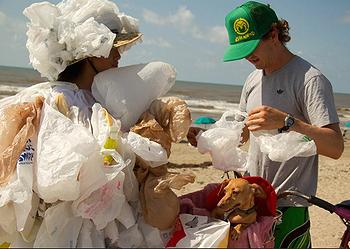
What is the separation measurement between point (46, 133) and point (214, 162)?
803 millimetres

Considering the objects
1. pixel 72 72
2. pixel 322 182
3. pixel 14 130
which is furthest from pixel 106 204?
pixel 322 182

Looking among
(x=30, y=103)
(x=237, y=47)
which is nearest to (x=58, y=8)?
(x=30, y=103)

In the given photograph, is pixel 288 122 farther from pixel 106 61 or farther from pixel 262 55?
pixel 106 61

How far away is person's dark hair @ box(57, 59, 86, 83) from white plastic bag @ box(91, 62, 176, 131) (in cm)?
16

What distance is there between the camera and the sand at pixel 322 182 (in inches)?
258

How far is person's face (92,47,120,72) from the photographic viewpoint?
212 cm

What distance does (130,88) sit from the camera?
2010 millimetres

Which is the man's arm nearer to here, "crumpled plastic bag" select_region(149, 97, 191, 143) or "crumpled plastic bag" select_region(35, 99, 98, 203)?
"crumpled plastic bag" select_region(149, 97, 191, 143)

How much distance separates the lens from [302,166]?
2.44m

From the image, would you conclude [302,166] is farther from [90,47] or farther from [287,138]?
[90,47]

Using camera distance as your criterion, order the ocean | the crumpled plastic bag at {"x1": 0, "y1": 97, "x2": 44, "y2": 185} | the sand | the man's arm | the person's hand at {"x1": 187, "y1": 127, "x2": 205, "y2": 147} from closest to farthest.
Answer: the crumpled plastic bag at {"x1": 0, "y1": 97, "x2": 44, "y2": 185}, the man's arm, the person's hand at {"x1": 187, "y1": 127, "x2": 205, "y2": 147}, the sand, the ocean

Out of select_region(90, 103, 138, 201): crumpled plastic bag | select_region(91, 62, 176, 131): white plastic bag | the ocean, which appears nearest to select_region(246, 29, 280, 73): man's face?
select_region(91, 62, 176, 131): white plastic bag

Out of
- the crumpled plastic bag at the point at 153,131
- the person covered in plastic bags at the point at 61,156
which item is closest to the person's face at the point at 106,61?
the person covered in plastic bags at the point at 61,156

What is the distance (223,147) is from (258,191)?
0.27 meters
